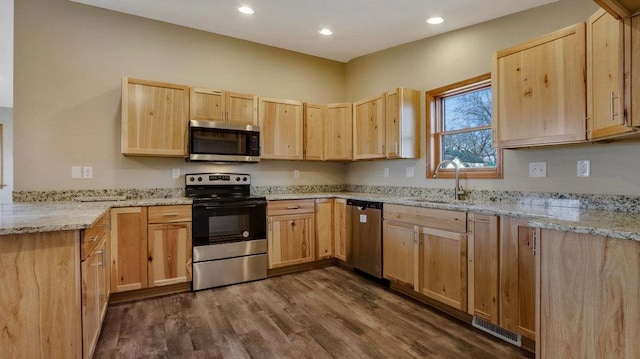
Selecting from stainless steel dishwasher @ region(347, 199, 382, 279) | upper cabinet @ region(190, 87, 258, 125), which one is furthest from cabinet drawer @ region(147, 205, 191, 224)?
stainless steel dishwasher @ region(347, 199, 382, 279)

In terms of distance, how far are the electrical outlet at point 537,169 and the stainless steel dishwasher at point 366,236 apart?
1319 millimetres

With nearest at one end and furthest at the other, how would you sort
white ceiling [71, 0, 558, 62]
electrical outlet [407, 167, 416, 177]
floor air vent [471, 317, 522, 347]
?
floor air vent [471, 317, 522, 347]
white ceiling [71, 0, 558, 62]
electrical outlet [407, 167, 416, 177]

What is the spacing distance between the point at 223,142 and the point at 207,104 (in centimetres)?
43

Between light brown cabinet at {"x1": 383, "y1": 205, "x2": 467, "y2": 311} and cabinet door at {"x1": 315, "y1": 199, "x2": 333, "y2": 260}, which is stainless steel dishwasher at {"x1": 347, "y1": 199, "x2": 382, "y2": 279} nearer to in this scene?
light brown cabinet at {"x1": 383, "y1": 205, "x2": 467, "y2": 311}

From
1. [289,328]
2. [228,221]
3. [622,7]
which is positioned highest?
[622,7]

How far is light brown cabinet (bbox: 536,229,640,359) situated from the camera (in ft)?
4.14

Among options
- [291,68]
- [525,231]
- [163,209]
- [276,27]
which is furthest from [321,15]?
[525,231]

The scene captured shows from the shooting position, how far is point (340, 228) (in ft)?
12.4

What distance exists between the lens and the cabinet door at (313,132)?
156 inches

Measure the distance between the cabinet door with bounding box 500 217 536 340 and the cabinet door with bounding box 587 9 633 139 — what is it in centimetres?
70

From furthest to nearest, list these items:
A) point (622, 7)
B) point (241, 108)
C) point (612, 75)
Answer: point (241, 108) → point (612, 75) → point (622, 7)

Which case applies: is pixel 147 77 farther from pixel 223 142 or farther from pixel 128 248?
pixel 128 248

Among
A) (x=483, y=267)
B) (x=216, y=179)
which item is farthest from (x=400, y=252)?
(x=216, y=179)

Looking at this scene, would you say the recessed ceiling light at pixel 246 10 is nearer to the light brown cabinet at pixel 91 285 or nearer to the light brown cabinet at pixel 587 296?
the light brown cabinet at pixel 91 285
